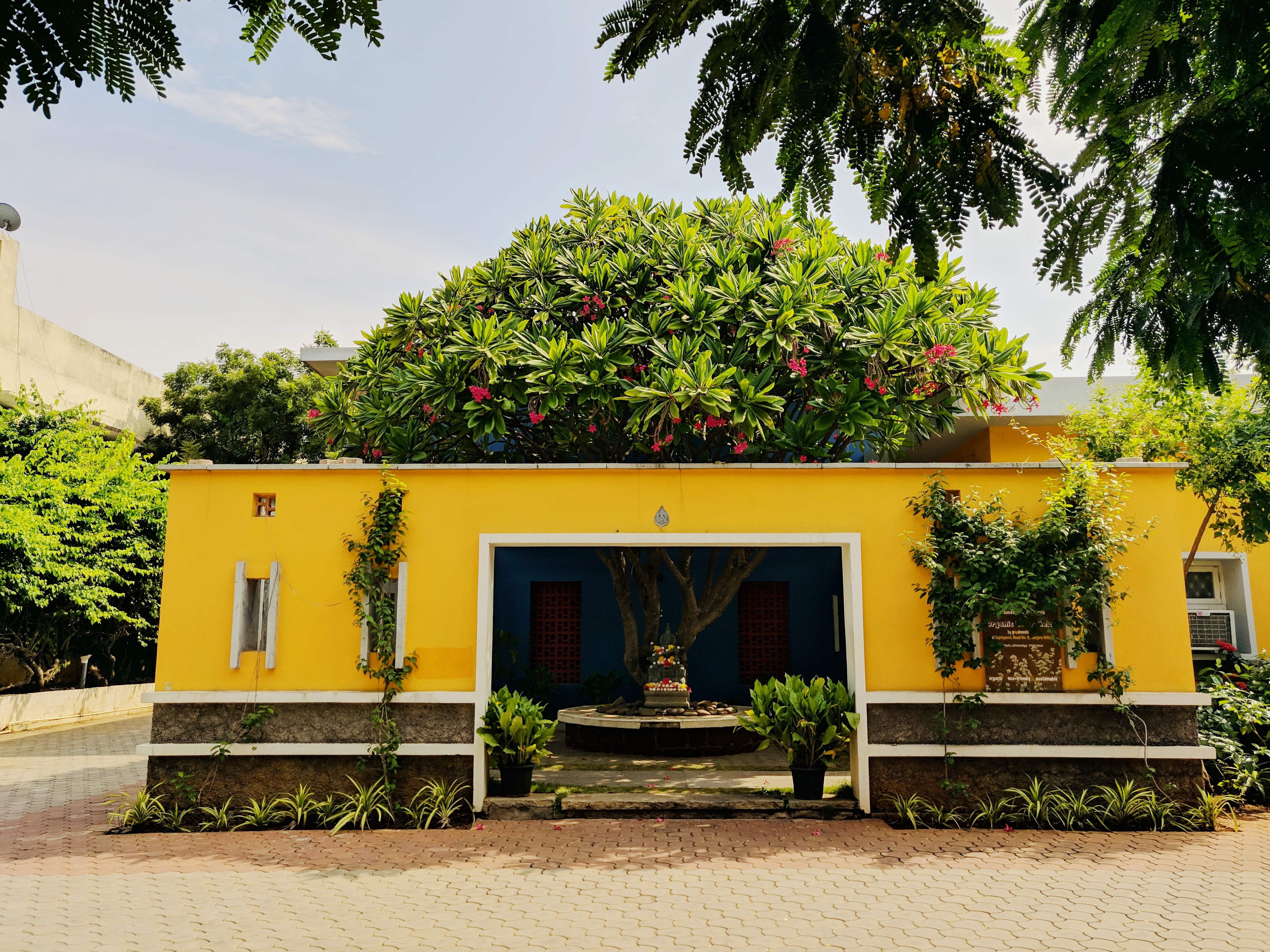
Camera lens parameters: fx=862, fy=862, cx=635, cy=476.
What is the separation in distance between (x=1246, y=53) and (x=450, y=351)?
25.7 feet

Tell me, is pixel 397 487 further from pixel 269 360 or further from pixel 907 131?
pixel 269 360

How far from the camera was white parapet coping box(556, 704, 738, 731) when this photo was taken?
10555 mm

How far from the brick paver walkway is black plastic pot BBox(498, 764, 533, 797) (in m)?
0.42

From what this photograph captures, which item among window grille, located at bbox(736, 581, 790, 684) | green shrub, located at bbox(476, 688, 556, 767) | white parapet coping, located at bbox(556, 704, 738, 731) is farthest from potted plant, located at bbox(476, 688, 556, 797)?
window grille, located at bbox(736, 581, 790, 684)

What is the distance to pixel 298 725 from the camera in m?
7.70

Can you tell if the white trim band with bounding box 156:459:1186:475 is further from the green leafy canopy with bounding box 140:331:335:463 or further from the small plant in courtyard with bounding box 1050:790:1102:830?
the green leafy canopy with bounding box 140:331:335:463

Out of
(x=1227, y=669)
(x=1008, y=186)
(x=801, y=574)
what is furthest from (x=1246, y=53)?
(x=801, y=574)

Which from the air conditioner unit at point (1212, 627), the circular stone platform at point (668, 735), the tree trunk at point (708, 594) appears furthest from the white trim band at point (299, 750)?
the air conditioner unit at point (1212, 627)

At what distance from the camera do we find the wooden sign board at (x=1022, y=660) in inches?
300

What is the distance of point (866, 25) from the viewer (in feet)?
8.30

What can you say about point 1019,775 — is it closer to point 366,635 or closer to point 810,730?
point 810,730

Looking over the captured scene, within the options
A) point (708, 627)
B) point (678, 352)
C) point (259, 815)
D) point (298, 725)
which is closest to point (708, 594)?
point (708, 627)

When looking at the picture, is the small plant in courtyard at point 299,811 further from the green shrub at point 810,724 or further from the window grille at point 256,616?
the green shrub at point 810,724

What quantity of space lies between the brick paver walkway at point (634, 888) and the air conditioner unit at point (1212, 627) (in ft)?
18.8
